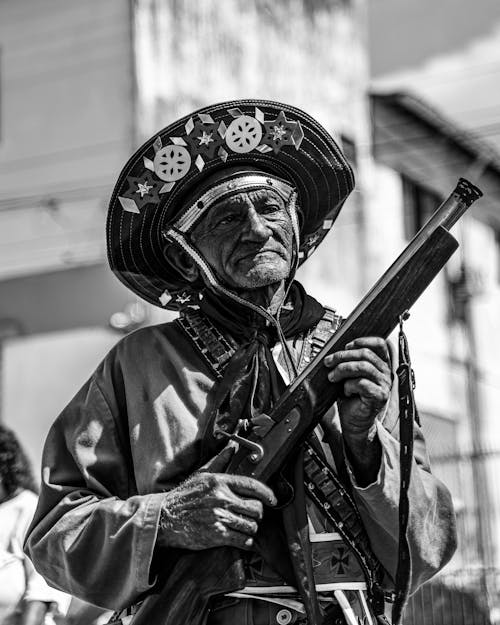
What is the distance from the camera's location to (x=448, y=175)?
20906 mm

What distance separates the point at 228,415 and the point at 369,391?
0.45 m

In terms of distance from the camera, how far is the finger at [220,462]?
123 inches

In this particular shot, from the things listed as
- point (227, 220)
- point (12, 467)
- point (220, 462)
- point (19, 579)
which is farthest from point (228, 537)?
point (12, 467)

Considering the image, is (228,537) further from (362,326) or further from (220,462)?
(362,326)

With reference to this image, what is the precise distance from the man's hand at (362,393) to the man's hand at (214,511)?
0.81 feet

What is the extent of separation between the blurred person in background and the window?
1376 cm

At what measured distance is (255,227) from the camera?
10.9 feet

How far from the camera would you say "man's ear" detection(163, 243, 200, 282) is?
3592mm

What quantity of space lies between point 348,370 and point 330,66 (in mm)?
15623

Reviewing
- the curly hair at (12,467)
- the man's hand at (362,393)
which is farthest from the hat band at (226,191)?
the curly hair at (12,467)

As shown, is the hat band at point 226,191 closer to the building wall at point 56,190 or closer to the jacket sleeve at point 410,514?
the jacket sleeve at point 410,514

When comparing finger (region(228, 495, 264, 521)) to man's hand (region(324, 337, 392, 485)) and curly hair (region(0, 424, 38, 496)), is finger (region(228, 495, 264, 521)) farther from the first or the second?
curly hair (region(0, 424, 38, 496))

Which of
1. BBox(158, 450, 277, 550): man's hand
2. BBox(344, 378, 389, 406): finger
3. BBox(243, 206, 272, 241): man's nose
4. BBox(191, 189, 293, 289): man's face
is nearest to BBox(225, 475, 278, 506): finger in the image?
BBox(158, 450, 277, 550): man's hand

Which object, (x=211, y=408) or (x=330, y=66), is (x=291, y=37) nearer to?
(x=330, y=66)
